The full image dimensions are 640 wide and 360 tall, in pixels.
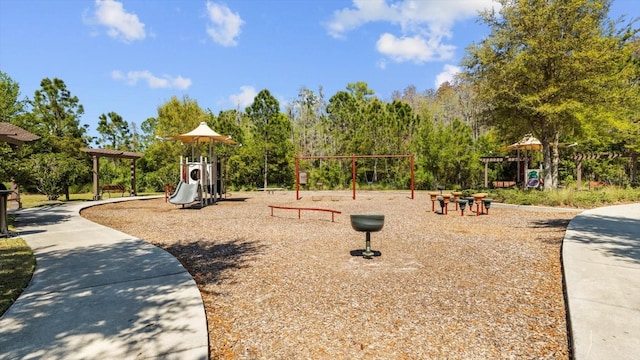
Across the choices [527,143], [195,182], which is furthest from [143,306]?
[527,143]

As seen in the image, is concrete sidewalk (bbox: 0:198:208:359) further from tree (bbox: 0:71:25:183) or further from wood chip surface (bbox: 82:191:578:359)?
tree (bbox: 0:71:25:183)

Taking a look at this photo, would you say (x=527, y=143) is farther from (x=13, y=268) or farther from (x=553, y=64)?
(x=13, y=268)

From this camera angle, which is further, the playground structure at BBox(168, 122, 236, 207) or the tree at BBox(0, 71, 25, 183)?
the tree at BBox(0, 71, 25, 183)

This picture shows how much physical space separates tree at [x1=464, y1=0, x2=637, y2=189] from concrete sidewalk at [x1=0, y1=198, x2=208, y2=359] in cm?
1419

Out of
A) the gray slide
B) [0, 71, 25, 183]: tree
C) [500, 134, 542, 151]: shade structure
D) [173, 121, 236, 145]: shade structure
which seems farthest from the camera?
[0, 71, 25, 183]: tree

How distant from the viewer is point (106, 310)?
3123 millimetres

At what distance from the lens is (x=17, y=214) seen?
10.3m

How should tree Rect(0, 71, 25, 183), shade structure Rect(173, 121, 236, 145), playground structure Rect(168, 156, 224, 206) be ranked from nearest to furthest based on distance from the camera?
playground structure Rect(168, 156, 224, 206), shade structure Rect(173, 121, 236, 145), tree Rect(0, 71, 25, 183)

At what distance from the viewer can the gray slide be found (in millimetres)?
13008

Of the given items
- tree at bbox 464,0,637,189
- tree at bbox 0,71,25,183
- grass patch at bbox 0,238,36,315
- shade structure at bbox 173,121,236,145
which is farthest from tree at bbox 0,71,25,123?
tree at bbox 464,0,637,189

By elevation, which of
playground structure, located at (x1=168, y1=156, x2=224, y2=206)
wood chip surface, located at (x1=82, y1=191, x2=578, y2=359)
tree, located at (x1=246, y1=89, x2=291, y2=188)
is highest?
tree, located at (x1=246, y1=89, x2=291, y2=188)

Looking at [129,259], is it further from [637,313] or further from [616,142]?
[616,142]

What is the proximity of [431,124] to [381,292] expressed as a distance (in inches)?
869

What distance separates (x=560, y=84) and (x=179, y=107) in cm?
2390
